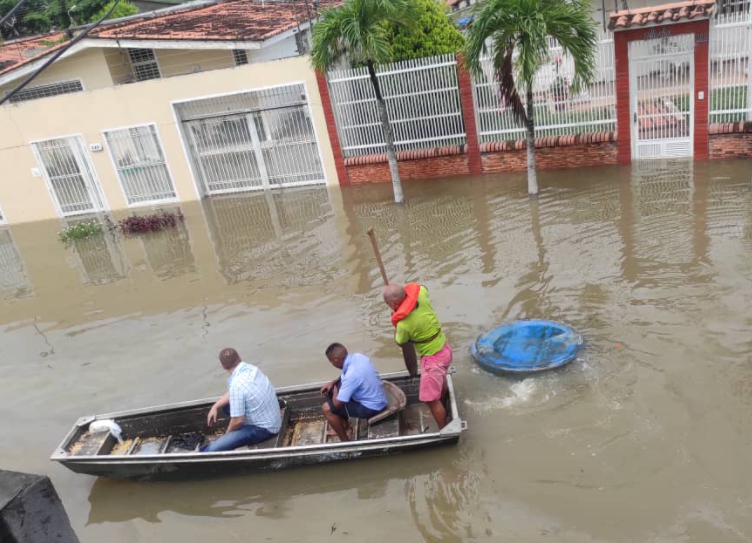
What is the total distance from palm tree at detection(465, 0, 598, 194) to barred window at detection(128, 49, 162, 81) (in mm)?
12088

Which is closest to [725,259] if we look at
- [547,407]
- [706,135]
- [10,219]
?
[547,407]

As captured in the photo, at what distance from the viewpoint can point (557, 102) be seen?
13547 millimetres

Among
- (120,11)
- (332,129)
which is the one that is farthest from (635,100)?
(120,11)

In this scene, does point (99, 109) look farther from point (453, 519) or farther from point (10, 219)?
point (453, 519)

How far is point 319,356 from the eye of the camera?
786 cm

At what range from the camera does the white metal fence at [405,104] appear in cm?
1412

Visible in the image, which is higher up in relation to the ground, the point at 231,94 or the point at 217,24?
the point at 217,24

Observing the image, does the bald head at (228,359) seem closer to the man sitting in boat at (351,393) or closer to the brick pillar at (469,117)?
the man sitting in boat at (351,393)

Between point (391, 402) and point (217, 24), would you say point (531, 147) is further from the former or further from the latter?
point (217, 24)

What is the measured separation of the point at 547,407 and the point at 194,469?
142 inches

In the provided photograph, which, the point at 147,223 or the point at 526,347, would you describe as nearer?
the point at 526,347

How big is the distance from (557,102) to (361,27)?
5080mm

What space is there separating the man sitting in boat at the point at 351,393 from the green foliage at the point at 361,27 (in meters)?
7.46

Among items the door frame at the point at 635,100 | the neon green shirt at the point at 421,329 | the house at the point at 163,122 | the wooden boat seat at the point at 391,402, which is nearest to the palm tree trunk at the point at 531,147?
the door frame at the point at 635,100
